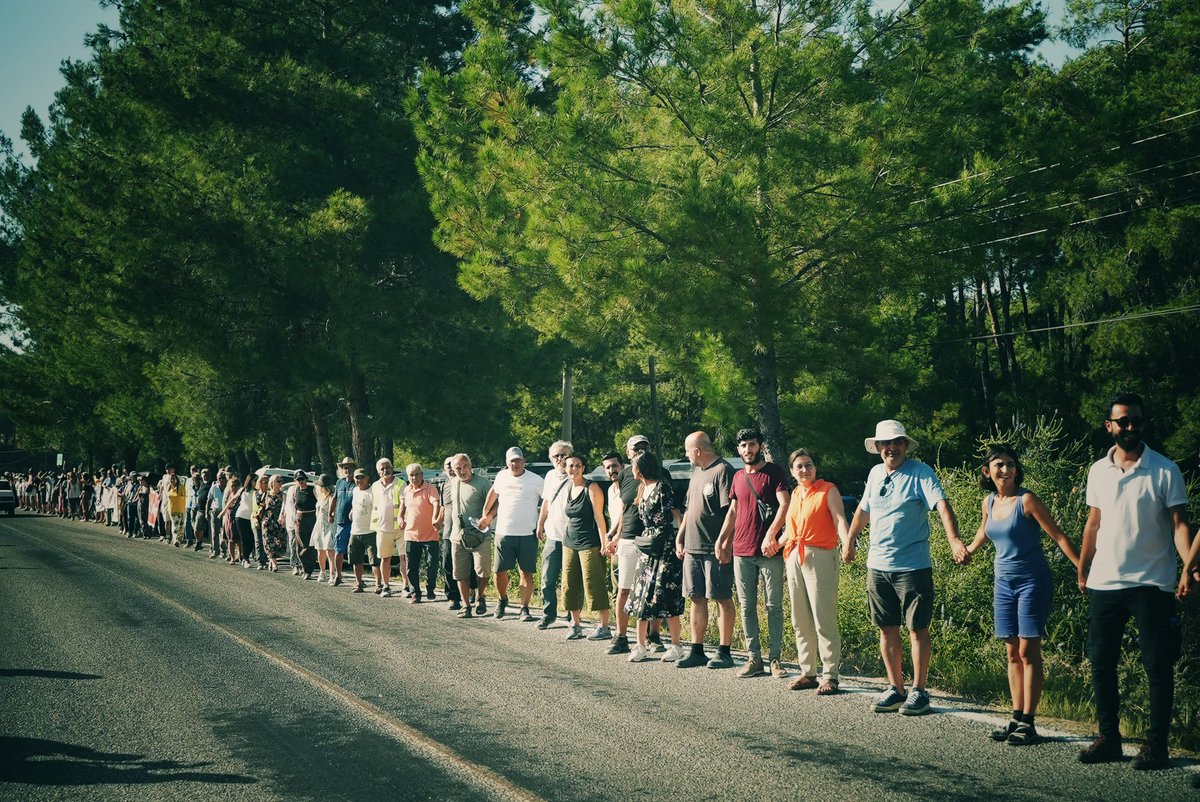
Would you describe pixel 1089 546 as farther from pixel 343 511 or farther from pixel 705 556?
pixel 343 511

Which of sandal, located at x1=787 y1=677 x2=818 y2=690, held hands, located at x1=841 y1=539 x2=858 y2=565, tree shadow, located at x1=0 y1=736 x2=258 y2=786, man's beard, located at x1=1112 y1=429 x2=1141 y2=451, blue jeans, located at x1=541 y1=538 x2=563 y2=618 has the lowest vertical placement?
tree shadow, located at x1=0 y1=736 x2=258 y2=786

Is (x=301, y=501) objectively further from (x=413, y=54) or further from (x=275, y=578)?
(x=413, y=54)

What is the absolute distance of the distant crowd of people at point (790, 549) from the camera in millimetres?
5699

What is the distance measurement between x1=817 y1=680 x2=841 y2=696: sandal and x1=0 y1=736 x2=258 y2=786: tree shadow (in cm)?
409

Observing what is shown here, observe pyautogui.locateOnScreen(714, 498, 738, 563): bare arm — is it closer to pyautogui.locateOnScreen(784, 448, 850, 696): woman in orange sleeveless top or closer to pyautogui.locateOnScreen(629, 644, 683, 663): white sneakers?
pyautogui.locateOnScreen(784, 448, 850, 696): woman in orange sleeveless top

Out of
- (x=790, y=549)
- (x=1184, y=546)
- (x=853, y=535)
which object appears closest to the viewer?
(x=1184, y=546)

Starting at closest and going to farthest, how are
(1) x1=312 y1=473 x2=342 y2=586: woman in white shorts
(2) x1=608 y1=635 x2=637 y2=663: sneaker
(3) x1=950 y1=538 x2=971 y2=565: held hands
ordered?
(3) x1=950 y1=538 x2=971 y2=565: held hands, (2) x1=608 y1=635 x2=637 y2=663: sneaker, (1) x1=312 y1=473 x2=342 y2=586: woman in white shorts

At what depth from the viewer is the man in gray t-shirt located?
29.5 ft

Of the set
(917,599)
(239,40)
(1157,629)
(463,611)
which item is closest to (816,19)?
(463,611)

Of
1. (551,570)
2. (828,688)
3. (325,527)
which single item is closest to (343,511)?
(325,527)

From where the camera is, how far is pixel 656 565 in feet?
31.4

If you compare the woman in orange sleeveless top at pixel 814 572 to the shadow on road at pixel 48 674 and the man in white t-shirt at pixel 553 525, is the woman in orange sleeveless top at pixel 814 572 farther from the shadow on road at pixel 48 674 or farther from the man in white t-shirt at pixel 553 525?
the shadow on road at pixel 48 674

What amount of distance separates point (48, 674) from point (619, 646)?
16.0 ft

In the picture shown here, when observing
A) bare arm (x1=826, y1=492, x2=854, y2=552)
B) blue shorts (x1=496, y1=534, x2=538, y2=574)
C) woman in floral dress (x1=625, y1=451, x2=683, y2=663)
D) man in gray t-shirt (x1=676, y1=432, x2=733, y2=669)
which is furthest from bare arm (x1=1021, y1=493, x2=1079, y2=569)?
blue shorts (x1=496, y1=534, x2=538, y2=574)
